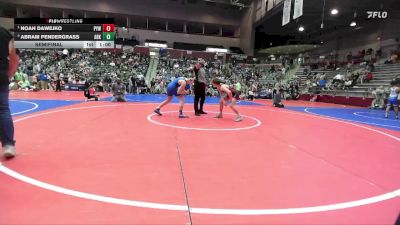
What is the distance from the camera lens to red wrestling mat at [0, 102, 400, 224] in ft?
7.45

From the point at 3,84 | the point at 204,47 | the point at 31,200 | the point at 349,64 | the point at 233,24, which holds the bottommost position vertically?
the point at 31,200

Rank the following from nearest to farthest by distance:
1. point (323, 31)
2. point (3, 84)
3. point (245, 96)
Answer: point (3, 84) → point (245, 96) → point (323, 31)

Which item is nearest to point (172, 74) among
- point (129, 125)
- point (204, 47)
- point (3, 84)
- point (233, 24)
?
point (204, 47)

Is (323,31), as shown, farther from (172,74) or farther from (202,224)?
(202,224)

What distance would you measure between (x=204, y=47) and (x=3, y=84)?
3699 cm

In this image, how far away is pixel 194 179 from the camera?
3.05 meters

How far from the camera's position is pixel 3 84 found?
3646 millimetres

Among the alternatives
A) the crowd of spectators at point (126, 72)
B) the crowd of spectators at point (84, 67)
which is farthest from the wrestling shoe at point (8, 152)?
the crowd of spectators at point (84, 67)

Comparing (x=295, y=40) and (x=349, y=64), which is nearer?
(x=349, y=64)
